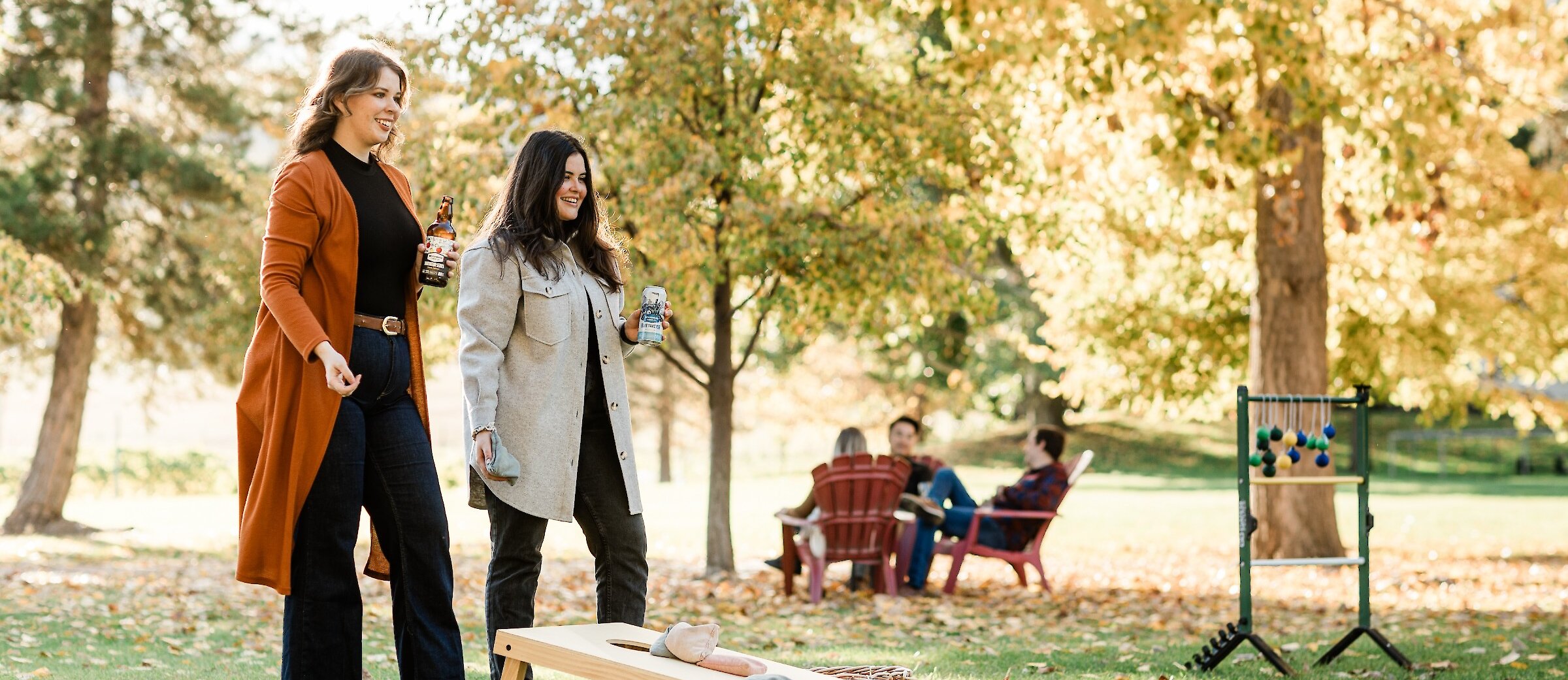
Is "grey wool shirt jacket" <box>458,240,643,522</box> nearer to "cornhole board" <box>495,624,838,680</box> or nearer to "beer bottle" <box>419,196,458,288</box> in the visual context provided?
"beer bottle" <box>419,196,458,288</box>

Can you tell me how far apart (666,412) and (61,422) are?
16224 millimetres

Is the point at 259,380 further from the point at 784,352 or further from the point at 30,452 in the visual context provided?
the point at 30,452

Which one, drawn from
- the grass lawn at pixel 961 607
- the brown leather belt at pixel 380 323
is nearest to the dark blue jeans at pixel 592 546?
the brown leather belt at pixel 380 323

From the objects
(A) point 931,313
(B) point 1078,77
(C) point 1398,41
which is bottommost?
(A) point 931,313

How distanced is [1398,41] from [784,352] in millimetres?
21155

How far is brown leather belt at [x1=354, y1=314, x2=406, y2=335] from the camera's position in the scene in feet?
12.6

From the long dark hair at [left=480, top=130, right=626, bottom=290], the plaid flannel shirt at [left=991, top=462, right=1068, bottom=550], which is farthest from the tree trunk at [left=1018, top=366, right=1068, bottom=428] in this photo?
the long dark hair at [left=480, top=130, right=626, bottom=290]

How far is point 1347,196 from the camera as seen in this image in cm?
1267

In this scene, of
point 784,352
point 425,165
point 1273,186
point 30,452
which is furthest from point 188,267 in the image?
point 30,452

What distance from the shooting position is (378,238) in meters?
3.88

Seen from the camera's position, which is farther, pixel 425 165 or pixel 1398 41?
pixel 1398 41

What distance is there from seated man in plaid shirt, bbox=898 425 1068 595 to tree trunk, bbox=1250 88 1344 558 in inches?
96.8

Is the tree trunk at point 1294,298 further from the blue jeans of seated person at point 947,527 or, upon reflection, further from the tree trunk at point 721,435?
the tree trunk at point 721,435

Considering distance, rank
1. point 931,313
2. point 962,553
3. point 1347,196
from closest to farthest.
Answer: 1. point 962,553
2. point 931,313
3. point 1347,196
